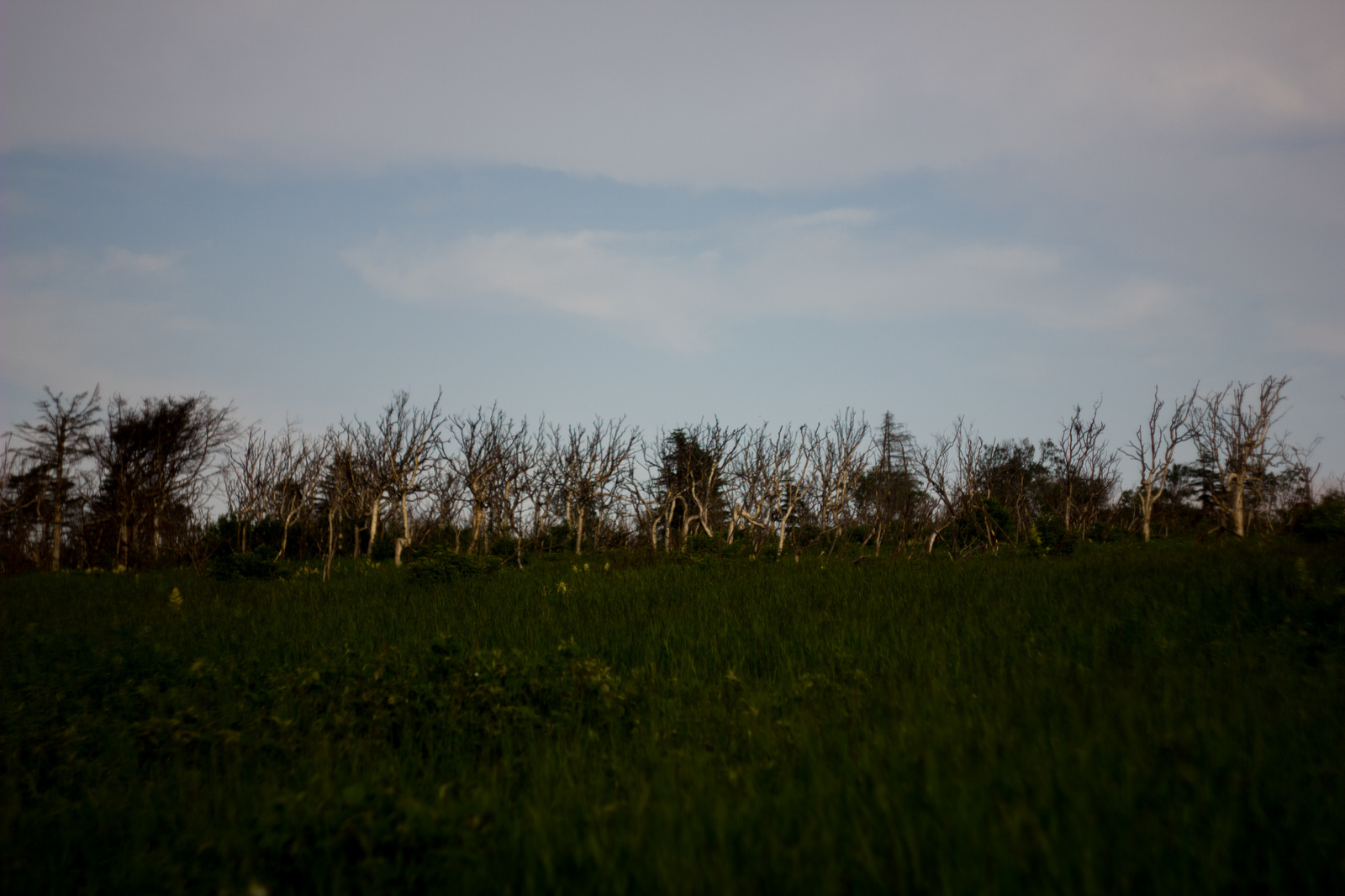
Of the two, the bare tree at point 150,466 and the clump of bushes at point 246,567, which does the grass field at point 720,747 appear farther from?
the bare tree at point 150,466

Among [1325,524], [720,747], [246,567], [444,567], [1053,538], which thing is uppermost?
[1325,524]

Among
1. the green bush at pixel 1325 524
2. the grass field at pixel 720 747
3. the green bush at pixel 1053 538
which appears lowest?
the grass field at pixel 720 747

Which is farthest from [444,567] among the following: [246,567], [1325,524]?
[1325,524]

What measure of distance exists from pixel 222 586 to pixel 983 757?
14.3 m

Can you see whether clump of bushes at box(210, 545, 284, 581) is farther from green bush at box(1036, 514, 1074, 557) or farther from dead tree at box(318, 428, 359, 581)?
green bush at box(1036, 514, 1074, 557)

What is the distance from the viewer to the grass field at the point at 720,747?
2775mm

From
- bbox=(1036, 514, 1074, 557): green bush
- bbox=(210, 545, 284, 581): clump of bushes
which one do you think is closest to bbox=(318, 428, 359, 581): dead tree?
bbox=(210, 545, 284, 581): clump of bushes

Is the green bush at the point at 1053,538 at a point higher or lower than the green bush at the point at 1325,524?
lower

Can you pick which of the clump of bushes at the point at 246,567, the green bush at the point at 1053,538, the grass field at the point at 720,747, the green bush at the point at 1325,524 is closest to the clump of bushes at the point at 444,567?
the grass field at the point at 720,747

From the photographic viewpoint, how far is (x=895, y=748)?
3732mm

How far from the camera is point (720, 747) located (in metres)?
4.27

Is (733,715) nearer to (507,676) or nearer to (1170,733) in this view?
(507,676)

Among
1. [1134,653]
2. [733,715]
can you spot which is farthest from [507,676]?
[1134,653]

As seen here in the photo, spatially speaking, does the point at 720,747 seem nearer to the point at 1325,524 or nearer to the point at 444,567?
the point at 444,567
